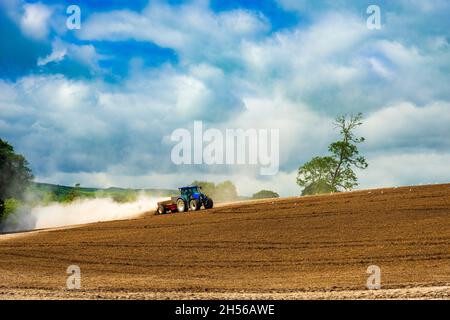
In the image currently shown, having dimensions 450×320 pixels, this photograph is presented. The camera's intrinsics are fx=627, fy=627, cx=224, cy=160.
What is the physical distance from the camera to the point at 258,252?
3253 cm

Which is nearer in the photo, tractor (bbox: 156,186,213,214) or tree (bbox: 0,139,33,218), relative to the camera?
tractor (bbox: 156,186,213,214)

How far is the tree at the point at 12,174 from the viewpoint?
79500mm

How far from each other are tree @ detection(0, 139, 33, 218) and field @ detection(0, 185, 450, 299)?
34.8m

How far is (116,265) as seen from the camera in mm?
30547

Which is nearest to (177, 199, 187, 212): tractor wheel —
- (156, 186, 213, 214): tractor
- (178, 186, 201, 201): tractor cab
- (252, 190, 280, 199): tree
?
(156, 186, 213, 214): tractor

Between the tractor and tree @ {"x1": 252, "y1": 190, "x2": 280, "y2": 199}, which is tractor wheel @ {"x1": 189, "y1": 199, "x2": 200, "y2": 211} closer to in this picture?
the tractor

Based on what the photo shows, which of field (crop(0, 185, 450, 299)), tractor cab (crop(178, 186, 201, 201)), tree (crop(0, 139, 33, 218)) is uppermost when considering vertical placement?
tree (crop(0, 139, 33, 218))

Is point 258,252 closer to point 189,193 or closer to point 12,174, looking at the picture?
point 189,193

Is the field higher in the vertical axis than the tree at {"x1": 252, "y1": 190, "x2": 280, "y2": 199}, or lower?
lower

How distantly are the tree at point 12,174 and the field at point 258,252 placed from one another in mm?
34761

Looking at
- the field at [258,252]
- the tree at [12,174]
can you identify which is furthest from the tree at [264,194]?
the field at [258,252]

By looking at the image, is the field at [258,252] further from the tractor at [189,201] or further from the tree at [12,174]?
the tree at [12,174]

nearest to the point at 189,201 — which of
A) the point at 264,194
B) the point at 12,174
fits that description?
the point at 12,174

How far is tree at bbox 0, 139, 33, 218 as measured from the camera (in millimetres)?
79500
